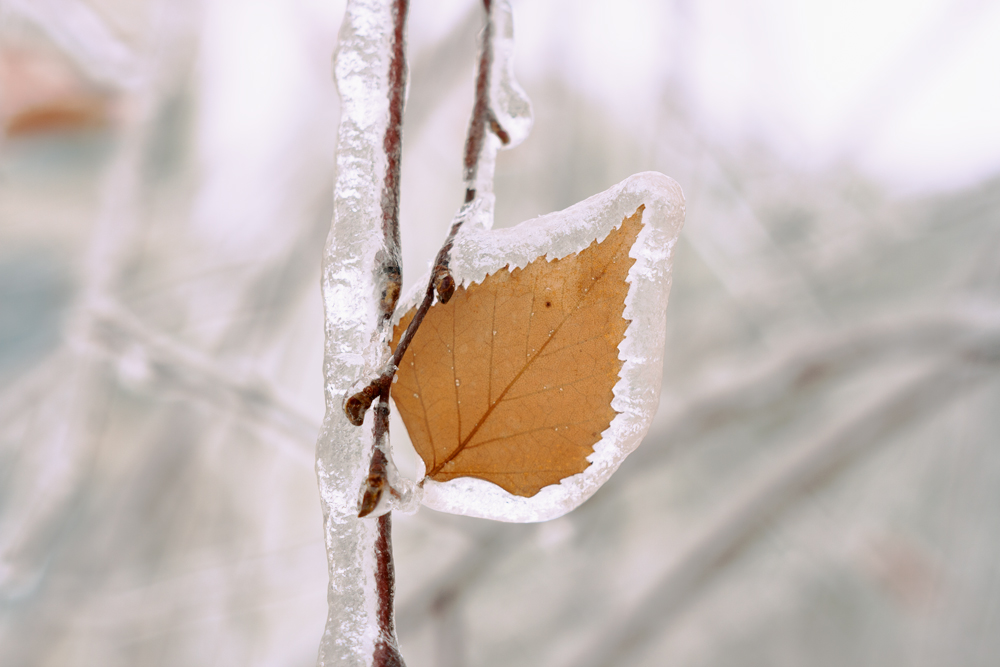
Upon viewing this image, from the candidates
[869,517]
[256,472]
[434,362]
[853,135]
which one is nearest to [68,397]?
[256,472]

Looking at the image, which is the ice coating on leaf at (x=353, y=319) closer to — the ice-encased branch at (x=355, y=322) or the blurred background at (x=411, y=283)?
the ice-encased branch at (x=355, y=322)

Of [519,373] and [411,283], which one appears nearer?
[519,373]

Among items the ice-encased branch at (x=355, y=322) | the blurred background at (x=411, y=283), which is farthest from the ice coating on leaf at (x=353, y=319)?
the blurred background at (x=411, y=283)

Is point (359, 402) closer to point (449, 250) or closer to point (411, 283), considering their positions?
point (449, 250)

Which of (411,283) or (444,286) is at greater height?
(444,286)

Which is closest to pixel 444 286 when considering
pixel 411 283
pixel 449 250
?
pixel 449 250

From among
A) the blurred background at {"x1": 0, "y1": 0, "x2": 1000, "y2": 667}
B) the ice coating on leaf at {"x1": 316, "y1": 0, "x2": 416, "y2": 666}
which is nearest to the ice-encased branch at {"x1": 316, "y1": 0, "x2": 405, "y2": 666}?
the ice coating on leaf at {"x1": 316, "y1": 0, "x2": 416, "y2": 666}
